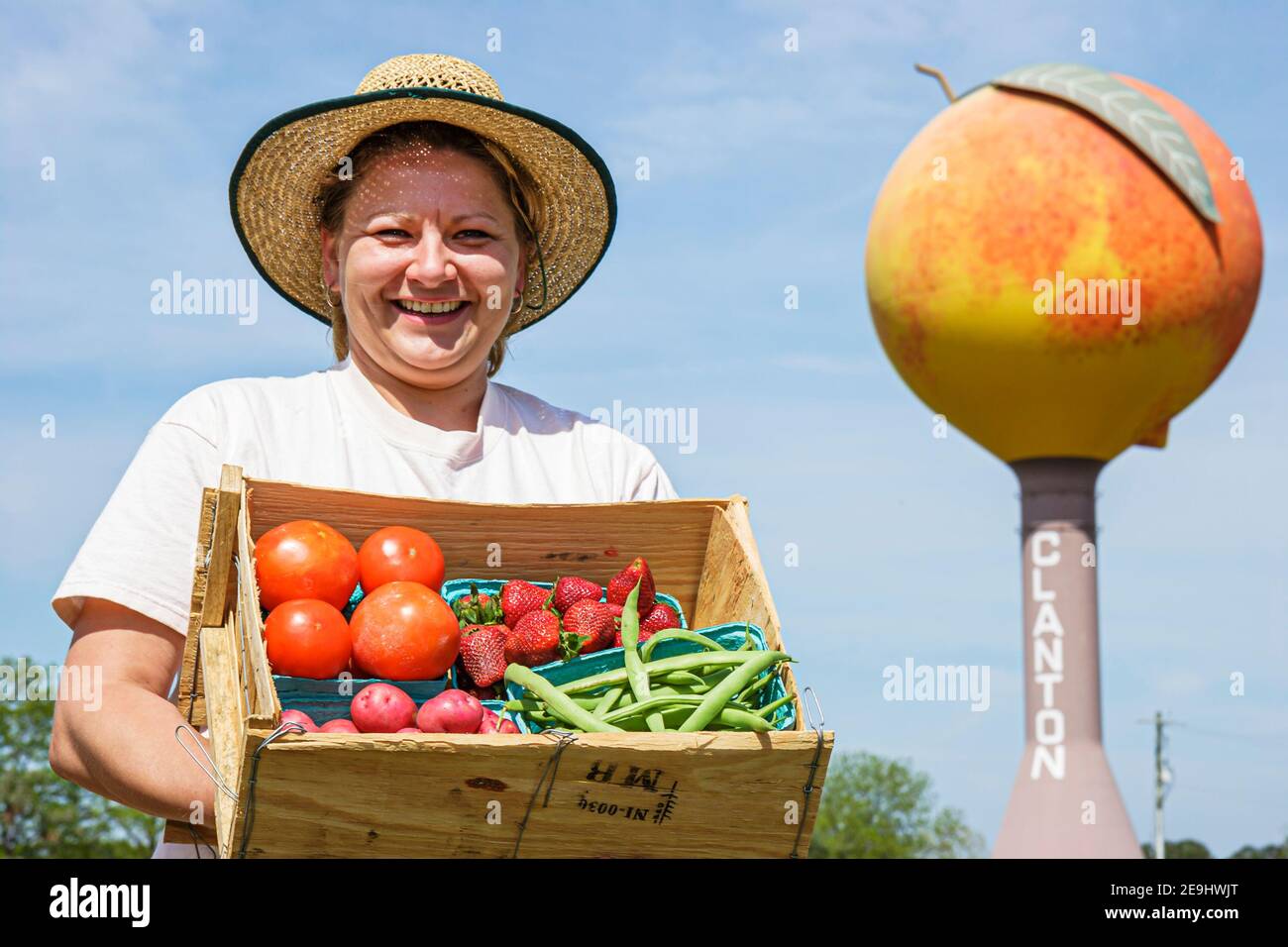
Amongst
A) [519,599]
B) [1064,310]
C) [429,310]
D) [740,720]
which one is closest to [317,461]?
[429,310]

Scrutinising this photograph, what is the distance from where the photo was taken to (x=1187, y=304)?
84.3 inches

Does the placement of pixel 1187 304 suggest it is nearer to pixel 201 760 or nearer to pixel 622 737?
pixel 622 737

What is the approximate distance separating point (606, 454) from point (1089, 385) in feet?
8.87

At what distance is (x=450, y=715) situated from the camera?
307 cm

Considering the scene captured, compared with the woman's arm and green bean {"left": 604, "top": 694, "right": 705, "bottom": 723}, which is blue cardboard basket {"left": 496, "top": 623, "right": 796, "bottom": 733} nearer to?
green bean {"left": 604, "top": 694, "right": 705, "bottom": 723}

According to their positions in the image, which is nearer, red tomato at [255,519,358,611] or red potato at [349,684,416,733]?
red potato at [349,684,416,733]

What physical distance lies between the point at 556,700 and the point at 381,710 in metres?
0.37

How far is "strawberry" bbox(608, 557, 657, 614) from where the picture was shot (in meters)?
3.73

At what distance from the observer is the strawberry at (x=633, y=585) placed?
3.73 metres

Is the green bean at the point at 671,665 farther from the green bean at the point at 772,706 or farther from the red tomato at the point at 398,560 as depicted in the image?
the red tomato at the point at 398,560

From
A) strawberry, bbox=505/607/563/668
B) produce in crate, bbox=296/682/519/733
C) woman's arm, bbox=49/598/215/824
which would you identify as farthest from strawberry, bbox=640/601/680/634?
woman's arm, bbox=49/598/215/824

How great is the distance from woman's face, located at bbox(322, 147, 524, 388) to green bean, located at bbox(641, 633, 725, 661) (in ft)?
4.16

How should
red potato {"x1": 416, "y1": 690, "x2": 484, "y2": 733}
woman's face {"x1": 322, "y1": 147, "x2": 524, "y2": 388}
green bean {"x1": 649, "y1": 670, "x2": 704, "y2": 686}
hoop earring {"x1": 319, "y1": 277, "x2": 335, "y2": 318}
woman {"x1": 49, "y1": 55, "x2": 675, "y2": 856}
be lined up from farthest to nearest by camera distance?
hoop earring {"x1": 319, "y1": 277, "x2": 335, "y2": 318}, woman's face {"x1": 322, "y1": 147, "x2": 524, "y2": 388}, woman {"x1": 49, "y1": 55, "x2": 675, "y2": 856}, green bean {"x1": 649, "y1": 670, "x2": 704, "y2": 686}, red potato {"x1": 416, "y1": 690, "x2": 484, "y2": 733}
